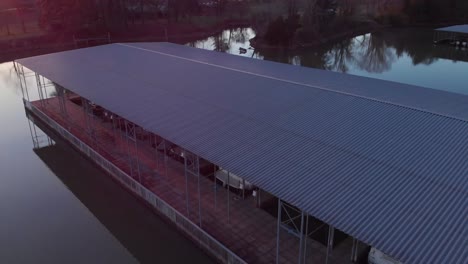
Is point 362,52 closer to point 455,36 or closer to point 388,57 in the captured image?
point 388,57

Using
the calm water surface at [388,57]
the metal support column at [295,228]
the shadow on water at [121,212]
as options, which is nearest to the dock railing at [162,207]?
the shadow on water at [121,212]

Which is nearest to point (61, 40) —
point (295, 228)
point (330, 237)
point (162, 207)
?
point (162, 207)

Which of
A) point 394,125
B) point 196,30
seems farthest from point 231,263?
point 196,30

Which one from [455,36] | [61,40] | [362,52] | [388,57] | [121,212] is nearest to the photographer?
[121,212]

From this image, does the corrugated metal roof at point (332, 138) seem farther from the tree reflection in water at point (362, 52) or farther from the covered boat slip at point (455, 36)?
the covered boat slip at point (455, 36)

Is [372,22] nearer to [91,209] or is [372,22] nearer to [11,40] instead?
[11,40]

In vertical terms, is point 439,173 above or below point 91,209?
above
